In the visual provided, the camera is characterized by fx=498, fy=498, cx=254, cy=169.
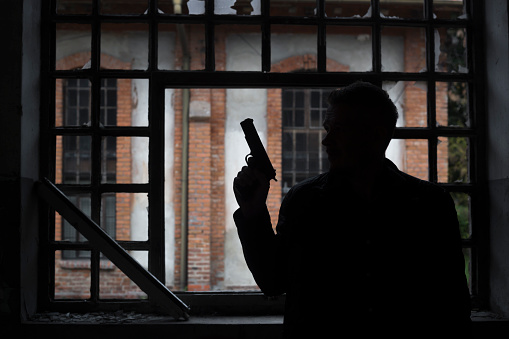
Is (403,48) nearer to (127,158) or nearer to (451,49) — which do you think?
(451,49)

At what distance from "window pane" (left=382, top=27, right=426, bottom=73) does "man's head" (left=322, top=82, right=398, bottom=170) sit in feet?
23.7

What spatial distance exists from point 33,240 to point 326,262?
4.87 feet

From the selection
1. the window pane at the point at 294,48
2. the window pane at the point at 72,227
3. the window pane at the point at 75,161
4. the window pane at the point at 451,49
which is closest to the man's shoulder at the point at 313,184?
the window pane at the point at 294,48

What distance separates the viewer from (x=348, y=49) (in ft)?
28.9

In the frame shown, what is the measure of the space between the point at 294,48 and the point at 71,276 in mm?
5577

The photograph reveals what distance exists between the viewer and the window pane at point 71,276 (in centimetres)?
867

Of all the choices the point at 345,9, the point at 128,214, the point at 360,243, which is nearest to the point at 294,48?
the point at 345,9

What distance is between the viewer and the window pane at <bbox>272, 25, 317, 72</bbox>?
8680 mm

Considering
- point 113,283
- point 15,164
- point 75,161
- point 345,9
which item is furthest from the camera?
point 75,161

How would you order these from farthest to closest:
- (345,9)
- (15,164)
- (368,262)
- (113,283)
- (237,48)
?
(237,48)
(113,283)
(345,9)
(15,164)
(368,262)

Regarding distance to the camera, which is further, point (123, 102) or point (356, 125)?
point (123, 102)

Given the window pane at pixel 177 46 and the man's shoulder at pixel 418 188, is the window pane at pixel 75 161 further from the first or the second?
the man's shoulder at pixel 418 188

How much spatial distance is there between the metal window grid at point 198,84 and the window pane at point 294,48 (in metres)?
6.27

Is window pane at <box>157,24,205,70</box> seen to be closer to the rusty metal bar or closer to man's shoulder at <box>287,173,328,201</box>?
the rusty metal bar
